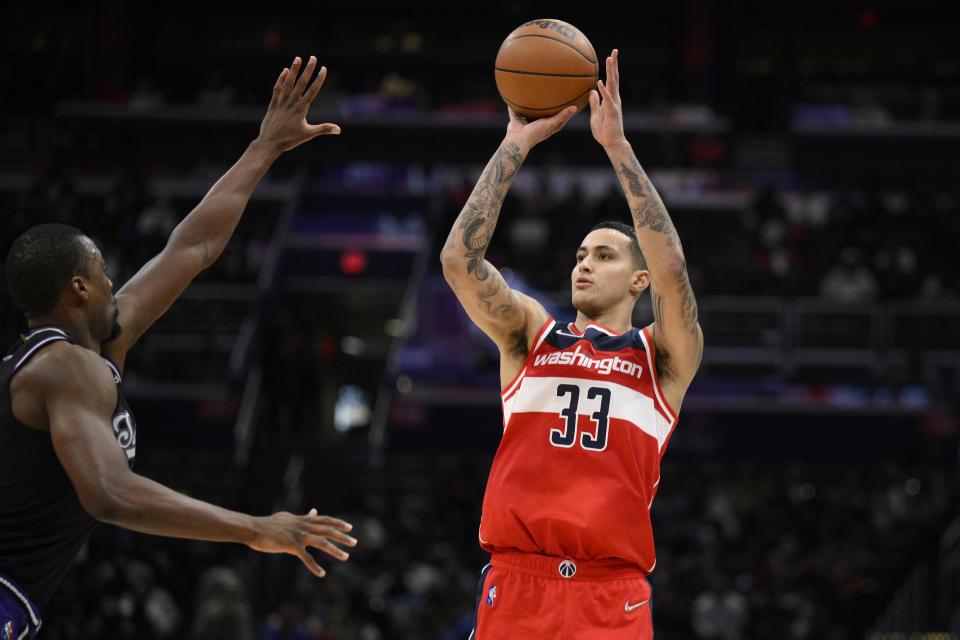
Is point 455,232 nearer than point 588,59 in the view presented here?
Yes

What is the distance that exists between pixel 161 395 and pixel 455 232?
504 inches

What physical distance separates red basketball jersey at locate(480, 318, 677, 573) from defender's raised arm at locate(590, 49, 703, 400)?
0.10 meters

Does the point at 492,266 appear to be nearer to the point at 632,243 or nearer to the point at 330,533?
the point at 632,243

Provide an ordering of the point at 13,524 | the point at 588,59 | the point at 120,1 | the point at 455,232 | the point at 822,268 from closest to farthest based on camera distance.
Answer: the point at 13,524 < the point at 455,232 < the point at 588,59 < the point at 822,268 < the point at 120,1

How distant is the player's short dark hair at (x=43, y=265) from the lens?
352 centimetres

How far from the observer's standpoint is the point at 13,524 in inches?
137

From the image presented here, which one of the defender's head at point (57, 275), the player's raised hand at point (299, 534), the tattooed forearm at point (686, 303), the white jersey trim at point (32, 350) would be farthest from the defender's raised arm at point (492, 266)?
the white jersey trim at point (32, 350)

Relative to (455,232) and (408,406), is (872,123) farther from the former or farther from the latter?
(455,232)

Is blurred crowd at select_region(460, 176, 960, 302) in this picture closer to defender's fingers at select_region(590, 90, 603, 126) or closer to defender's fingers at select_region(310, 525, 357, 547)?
defender's fingers at select_region(590, 90, 603, 126)

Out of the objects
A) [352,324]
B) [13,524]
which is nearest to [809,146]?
[352,324]

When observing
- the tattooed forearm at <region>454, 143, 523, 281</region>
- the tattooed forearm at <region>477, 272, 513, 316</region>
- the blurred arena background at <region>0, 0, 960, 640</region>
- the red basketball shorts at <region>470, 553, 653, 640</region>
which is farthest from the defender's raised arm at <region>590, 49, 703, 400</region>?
the blurred arena background at <region>0, 0, 960, 640</region>

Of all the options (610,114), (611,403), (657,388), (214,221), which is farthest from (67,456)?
(610,114)

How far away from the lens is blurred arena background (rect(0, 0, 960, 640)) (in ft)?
38.8

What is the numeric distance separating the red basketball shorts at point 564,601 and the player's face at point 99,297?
66.6 inches
